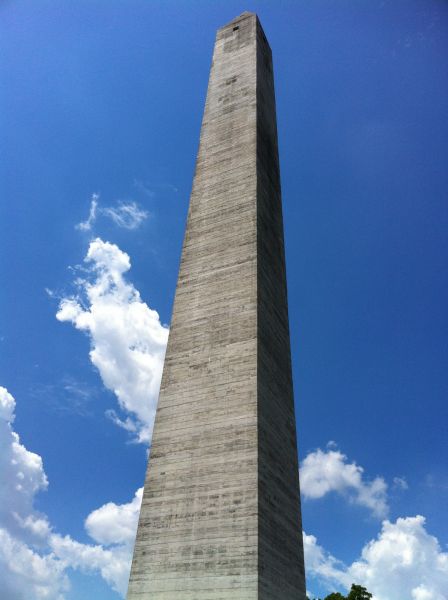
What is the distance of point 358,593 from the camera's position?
3183 centimetres

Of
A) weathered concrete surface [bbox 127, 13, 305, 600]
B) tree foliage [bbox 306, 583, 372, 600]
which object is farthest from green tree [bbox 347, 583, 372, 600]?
weathered concrete surface [bbox 127, 13, 305, 600]

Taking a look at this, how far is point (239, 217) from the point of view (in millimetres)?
20953

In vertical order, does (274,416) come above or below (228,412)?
above

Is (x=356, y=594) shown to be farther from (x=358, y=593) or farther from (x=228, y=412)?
(x=228, y=412)

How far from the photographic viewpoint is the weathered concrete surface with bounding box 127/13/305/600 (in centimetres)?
1425

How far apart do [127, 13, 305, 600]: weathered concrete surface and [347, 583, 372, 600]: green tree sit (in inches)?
727

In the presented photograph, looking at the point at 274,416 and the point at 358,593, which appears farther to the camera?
the point at 358,593

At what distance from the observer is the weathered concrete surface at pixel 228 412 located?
1425 centimetres

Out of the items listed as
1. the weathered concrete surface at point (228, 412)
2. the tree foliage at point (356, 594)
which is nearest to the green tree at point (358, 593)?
the tree foliage at point (356, 594)

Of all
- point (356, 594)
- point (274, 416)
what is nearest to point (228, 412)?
point (274, 416)

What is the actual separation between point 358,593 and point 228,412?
76.0 ft

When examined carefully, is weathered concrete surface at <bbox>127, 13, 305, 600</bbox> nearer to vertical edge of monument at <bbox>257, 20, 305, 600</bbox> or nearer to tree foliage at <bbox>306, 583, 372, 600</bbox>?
vertical edge of monument at <bbox>257, 20, 305, 600</bbox>

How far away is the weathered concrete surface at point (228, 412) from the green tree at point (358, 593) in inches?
727

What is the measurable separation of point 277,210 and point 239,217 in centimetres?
378
